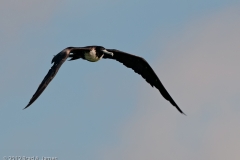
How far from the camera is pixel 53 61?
Answer: 2289 centimetres

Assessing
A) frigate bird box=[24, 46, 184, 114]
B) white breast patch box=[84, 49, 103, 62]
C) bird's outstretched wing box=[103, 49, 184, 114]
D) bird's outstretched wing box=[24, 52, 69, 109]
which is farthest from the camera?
bird's outstretched wing box=[103, 49, 184, 114]

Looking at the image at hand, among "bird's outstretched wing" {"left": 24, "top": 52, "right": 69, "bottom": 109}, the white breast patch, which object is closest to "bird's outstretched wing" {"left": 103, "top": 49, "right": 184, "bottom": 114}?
the white breast patch

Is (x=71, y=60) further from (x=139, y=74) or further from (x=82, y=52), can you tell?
(x=139, y=74)

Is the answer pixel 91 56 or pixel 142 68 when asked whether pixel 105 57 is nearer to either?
pixel 91 56

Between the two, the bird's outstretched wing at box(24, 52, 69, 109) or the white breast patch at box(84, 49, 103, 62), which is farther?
the white breast patch at box(84, 49, 103, 62)

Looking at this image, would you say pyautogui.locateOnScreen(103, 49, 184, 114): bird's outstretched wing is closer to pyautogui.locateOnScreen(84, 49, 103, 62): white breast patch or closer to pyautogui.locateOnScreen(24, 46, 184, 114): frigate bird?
pyautogui.locateOnScreen(24, 46, 184, 114): frigate bird

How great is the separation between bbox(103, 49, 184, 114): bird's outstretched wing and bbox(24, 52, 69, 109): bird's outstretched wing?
3613 mm

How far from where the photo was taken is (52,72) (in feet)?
73.0

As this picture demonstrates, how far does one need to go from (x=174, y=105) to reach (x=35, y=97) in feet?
23.9

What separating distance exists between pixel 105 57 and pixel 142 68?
158 centimetres

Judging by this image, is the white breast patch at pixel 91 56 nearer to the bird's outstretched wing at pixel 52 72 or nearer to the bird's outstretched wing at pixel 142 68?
the bird's outstretched wing at pixel 142 68

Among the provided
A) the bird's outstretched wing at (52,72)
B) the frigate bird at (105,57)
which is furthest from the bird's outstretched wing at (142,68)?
the bird's outstretched wing at (52,72)

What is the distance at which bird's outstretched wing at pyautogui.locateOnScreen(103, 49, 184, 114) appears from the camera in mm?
26766

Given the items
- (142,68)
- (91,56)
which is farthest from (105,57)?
(142,68)
